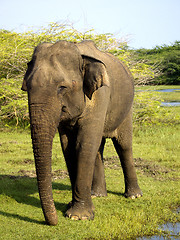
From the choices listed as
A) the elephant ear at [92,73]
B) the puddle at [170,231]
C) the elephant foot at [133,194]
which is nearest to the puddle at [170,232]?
the puddle at [170,231]

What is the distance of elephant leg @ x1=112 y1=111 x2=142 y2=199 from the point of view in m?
6.30

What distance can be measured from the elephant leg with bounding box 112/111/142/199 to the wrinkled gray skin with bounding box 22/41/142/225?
17 centimetres

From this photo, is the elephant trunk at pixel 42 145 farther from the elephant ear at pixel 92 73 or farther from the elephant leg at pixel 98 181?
the elephant leg at pixel 98 181

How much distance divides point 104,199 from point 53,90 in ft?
8.12

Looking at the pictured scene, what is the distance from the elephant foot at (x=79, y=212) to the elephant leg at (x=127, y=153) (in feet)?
4.34

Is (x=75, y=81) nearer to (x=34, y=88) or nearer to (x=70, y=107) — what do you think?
(x=70, y=107)

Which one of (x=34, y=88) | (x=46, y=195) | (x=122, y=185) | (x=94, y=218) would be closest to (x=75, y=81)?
(x=34, y=88)

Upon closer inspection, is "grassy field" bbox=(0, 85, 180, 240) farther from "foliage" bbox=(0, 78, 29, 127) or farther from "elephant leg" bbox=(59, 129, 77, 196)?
"foliage" bbox=(0, 78, 29, 127)

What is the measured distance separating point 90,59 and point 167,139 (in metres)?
7.18

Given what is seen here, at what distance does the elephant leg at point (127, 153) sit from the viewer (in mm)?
6301

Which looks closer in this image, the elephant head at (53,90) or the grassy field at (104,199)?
the elephant head at (53,90)

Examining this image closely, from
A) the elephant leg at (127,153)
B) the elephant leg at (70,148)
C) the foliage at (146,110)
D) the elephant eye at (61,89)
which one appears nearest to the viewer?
the elephant eye at (61,89)

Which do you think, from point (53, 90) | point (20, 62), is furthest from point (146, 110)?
point (53, 90)

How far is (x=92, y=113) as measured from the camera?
5.13 metres
